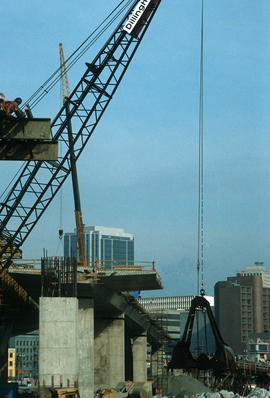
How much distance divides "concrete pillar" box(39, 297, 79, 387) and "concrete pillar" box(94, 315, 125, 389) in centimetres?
3047

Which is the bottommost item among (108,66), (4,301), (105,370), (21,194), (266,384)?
(266,384)

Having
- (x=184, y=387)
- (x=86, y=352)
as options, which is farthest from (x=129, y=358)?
(x=86, y=352)

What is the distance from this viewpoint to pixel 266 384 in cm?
14775

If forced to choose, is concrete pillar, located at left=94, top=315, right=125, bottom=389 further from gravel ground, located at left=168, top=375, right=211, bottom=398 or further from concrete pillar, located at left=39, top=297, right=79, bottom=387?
concrete pillar, located at left=39, top=297, right=79, bottom=387

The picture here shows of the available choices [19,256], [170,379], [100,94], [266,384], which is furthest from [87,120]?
[266,384]

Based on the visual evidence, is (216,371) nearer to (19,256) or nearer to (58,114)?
(19,256)

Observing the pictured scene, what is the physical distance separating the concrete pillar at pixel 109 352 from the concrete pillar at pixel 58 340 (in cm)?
3047

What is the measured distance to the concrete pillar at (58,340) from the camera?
53.1 metres

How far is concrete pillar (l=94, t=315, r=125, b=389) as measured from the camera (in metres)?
84.6

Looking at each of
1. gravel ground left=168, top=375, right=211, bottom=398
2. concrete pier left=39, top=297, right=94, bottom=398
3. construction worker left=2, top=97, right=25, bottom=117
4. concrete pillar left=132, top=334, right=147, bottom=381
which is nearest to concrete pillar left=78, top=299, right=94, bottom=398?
gravel ground left=168, top=375, right=211, bottom=398

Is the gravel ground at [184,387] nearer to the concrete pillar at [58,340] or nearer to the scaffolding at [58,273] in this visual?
the scaffolding at [58,273]

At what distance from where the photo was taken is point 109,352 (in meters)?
85.4

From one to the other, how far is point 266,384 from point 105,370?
71.8 meters

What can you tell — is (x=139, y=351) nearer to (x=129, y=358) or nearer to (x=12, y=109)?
(x=129, y=358)
